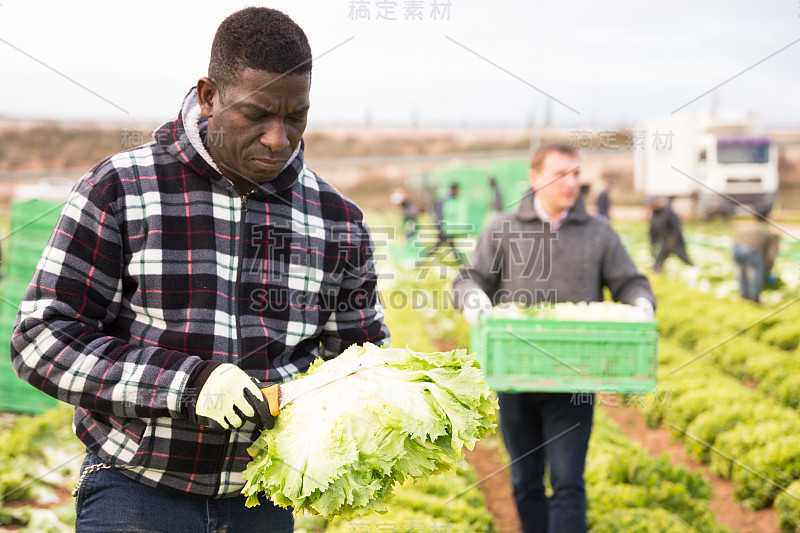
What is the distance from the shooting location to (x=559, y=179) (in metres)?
3.97

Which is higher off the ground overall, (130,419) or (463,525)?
(130,419)

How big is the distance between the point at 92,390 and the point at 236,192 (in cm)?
65

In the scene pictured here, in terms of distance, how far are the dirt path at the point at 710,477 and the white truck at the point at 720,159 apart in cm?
1658

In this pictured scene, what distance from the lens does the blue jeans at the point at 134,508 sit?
1.86 m

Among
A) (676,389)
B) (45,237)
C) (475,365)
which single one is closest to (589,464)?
(676,389)

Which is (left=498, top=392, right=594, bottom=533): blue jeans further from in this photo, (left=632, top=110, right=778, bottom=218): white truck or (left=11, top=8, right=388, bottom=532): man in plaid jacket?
(left=632, top=110, right=778, bottom=218): white truck

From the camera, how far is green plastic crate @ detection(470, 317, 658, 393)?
144 inches

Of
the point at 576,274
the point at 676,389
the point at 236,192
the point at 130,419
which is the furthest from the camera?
the point at 676,389

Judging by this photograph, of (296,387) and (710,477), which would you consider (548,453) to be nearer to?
(296,387)

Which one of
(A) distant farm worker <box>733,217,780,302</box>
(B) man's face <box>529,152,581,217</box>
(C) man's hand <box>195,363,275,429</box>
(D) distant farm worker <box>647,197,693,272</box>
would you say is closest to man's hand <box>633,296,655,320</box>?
(B) man's face <box>529,152,581,217</box>

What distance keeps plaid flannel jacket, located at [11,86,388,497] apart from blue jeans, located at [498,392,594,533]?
1.85m

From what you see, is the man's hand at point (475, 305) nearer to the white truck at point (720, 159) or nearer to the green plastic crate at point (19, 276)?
the green plastic crate at point (19, 276)

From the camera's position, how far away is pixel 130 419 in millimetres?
1866

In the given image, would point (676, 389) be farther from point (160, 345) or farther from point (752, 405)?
point (160, 345)
